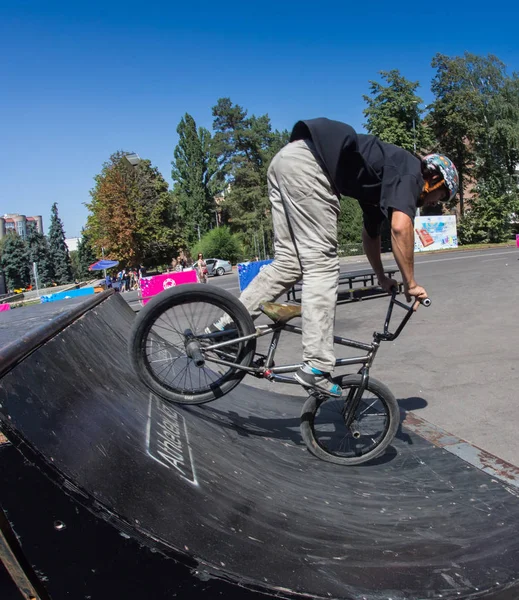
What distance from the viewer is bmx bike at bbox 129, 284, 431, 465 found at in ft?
9.10

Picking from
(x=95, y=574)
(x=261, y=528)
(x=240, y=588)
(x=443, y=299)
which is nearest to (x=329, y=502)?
(x=261, y=528)

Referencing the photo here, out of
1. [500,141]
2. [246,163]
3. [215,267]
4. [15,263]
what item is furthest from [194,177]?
[500,141]

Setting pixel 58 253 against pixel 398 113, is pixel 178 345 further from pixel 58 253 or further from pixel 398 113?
pixel 58 253

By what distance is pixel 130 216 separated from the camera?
53.2 metres

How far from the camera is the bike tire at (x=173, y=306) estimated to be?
272cm

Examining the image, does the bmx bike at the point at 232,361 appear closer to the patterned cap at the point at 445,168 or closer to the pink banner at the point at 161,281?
the patterned cap at the point at 445,168

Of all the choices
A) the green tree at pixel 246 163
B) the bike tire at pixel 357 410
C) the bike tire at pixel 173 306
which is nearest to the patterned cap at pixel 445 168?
the bike tire at pixel 357 410

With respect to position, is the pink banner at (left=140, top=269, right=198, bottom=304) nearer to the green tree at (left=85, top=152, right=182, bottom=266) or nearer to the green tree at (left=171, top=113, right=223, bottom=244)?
the green tree at (left=85, top=152, right=182, bottom=266)

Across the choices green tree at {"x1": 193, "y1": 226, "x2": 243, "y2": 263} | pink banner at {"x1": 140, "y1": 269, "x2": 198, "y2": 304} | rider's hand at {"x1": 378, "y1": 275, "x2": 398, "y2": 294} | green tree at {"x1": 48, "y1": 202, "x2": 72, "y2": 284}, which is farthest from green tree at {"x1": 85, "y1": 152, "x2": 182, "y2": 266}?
rider's hand at {"x1": 378, "y1": 275, "x2": 398, "y2": 294}

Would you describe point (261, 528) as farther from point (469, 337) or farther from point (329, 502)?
point (469, 337)

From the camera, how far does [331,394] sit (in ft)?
9.26

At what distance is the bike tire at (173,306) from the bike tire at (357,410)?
470mm

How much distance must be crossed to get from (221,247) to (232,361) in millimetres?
51293

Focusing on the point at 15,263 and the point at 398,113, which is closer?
the point at 398,113
